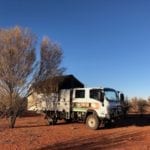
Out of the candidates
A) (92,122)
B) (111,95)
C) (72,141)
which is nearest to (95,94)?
(111,95)

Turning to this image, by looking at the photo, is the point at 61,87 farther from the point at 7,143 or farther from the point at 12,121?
the point at 7,143

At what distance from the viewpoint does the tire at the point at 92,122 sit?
21250 millimetres

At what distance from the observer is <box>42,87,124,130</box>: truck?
21.2 meters

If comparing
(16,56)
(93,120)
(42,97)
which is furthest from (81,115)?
(16,56)

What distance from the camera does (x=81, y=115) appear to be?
22719 mm

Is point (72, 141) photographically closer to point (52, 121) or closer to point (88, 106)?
point (88, 106)

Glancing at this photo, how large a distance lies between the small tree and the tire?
4.69 metres

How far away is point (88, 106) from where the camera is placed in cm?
2184

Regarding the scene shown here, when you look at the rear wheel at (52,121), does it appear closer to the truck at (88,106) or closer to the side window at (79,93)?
the truck at (88,106)

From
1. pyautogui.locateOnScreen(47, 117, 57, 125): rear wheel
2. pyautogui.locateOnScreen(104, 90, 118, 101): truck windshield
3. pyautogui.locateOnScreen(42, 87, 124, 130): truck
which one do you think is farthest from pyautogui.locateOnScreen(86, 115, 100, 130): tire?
pyautogui.locateOnScreen(47, 117, 57, 125): rear wheel

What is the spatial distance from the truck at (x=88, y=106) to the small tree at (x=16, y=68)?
7.41 feet

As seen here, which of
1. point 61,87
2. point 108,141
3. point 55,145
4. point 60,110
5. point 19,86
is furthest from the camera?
point 61,87

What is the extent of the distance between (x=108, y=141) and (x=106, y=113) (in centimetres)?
544

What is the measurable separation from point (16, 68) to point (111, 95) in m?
6.55
